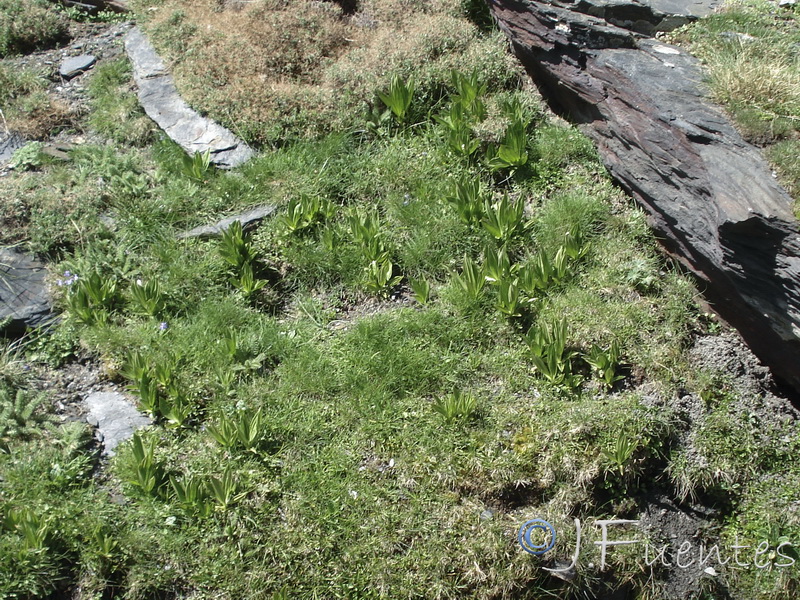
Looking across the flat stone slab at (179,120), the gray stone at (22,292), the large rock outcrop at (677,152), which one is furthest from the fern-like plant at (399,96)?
the gray stone at (22,292)

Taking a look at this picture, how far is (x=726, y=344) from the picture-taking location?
477 centimetres

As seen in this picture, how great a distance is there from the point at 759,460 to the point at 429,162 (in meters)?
3.03

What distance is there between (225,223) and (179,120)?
3.90ft

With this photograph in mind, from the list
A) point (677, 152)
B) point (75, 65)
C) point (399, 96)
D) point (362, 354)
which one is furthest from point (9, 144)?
point (677, 152)

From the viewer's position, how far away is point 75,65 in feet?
22.8

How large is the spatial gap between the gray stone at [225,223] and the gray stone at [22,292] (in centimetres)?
100

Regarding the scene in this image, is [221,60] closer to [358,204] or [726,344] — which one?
[358,204]

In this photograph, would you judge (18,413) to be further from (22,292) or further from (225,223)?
(225,223)

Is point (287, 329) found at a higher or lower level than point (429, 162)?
lower

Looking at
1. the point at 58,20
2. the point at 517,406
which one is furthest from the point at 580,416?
the point at 58,20

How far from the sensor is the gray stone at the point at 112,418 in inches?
180

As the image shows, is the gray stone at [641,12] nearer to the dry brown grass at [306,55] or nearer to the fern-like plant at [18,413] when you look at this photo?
the dry brown grass at [306,55]

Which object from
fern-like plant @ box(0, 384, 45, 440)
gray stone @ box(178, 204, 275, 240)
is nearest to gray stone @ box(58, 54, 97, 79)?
gray stone @ box(178, 204, 275, 240)

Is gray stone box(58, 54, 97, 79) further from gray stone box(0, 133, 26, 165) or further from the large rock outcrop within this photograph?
the large rock outcrop
